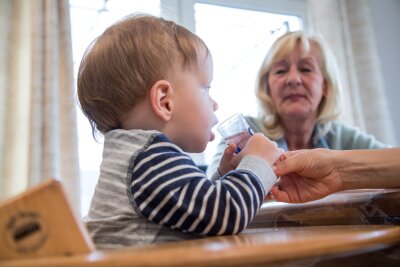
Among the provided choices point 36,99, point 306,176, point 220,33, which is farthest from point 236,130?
point 220,33

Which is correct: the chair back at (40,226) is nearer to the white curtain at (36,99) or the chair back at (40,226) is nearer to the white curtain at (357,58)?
the white curtain at (36,99)

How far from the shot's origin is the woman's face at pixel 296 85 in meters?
1.74

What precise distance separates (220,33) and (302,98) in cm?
106

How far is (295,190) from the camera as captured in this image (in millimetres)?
970

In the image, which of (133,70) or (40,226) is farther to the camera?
(133,70)

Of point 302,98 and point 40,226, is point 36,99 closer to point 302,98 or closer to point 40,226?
point 302,98

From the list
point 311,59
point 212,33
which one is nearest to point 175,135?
point 311,59

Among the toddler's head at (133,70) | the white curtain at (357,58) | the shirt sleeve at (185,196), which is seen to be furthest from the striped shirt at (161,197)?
the white curtain at (357,58)

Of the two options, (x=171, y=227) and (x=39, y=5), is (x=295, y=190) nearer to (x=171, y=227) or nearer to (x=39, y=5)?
(x=171, y=227)

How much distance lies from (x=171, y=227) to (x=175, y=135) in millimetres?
240

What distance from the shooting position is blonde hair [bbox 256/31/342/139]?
1.78 metres

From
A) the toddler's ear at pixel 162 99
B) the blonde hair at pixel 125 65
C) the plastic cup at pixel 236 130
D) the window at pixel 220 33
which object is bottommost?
the plastic cup at pixel 236 130

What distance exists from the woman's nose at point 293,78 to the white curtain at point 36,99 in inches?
41.9

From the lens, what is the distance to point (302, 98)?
175 cm
